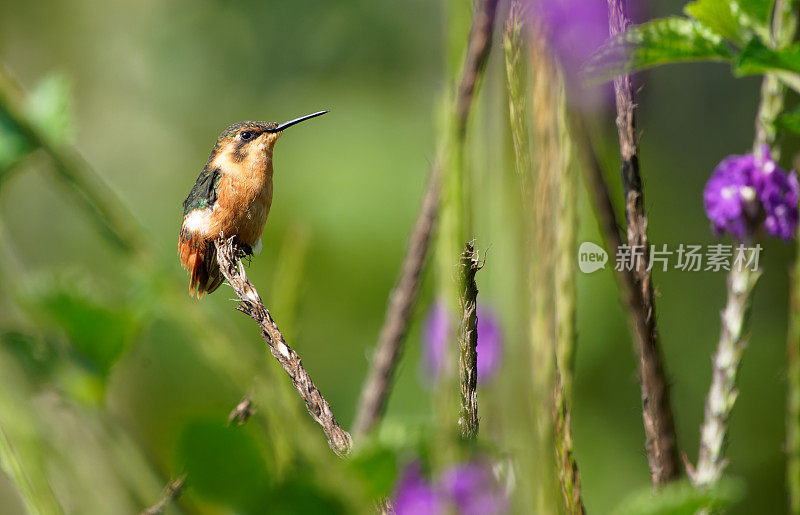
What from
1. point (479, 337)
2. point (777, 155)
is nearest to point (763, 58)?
point (777, 155)

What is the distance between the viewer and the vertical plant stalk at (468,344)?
0.33 meters

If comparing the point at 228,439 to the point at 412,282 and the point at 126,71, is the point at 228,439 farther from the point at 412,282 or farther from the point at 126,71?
the point at 126,71

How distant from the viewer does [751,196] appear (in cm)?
84

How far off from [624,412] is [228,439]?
2.77 m

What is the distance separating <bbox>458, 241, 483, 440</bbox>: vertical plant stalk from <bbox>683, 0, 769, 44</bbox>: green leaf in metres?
0.47

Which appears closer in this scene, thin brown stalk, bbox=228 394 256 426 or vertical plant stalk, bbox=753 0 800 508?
thin brown stalk, bbox=228 394 256 426

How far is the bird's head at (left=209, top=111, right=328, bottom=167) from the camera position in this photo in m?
1.00

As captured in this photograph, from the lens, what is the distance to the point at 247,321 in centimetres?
196

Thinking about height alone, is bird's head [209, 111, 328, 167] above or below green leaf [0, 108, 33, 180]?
above

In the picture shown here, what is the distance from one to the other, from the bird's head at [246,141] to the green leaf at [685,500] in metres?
0.73

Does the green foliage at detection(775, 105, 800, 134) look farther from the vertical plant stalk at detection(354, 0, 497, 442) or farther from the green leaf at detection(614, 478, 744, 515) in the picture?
the green leaf at detection(614, 478, 744, 515)

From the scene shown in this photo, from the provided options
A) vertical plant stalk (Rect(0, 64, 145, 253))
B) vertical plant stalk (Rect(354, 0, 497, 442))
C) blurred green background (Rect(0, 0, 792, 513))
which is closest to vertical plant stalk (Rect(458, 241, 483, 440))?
vertical plant stalk (Rect(0, 64, 145, 253))

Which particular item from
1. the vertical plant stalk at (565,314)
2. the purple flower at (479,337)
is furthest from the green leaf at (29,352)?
the purple flower at (479,337)

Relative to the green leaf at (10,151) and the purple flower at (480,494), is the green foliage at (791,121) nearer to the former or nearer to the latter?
the purple flower at (480,494)
